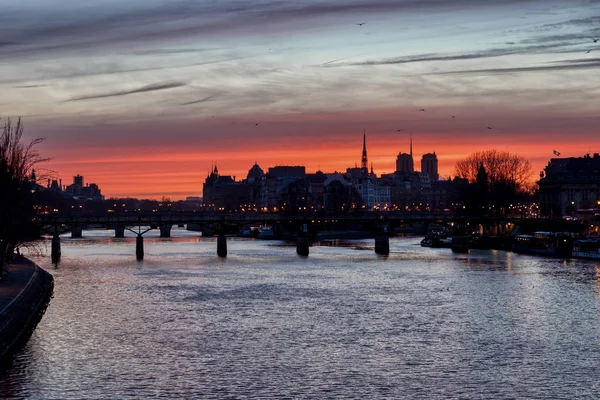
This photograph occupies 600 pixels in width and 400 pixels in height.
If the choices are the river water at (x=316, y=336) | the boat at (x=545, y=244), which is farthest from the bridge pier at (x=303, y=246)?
the river water at (x=316, y=336)

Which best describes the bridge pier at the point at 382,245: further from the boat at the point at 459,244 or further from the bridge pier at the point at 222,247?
the bridge pier at the point at 222,247

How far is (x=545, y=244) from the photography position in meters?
120

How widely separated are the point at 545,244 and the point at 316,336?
250 feet

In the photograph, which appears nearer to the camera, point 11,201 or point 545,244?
point 11,201

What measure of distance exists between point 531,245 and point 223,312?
7123 cm

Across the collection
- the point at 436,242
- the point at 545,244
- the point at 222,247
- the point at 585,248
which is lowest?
the point at 585,248

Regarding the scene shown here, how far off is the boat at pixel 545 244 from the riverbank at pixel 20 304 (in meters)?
59.8

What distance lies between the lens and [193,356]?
143ft

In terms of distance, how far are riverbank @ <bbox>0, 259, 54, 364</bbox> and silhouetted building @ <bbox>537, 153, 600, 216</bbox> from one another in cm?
11396

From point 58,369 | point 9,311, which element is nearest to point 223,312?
point 9,311

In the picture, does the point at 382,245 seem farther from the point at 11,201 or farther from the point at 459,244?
the point at 11,201

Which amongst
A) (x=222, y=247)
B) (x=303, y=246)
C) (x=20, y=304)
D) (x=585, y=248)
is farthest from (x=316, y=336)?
(x=303, y=246)

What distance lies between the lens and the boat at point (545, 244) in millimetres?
111188

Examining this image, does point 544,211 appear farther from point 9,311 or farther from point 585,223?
point 9,311
